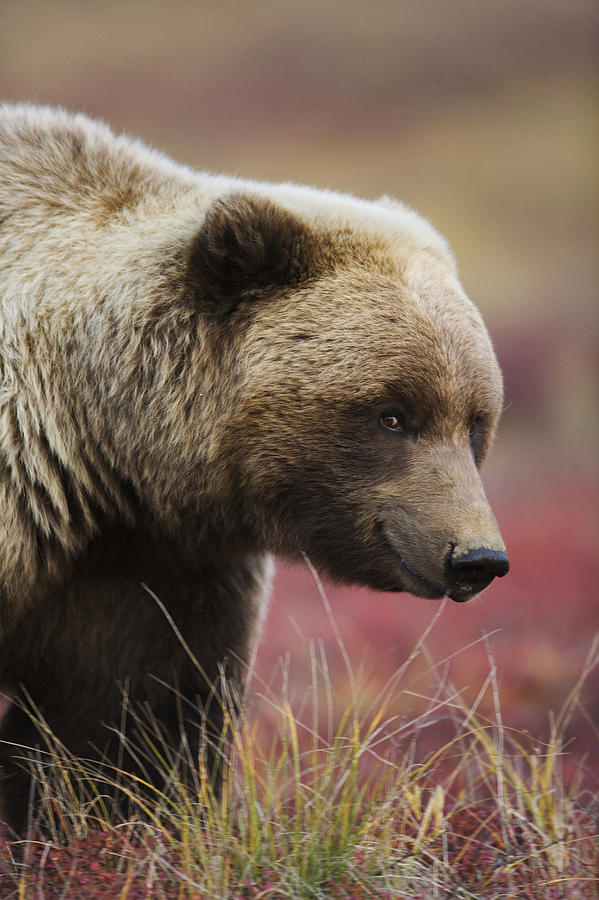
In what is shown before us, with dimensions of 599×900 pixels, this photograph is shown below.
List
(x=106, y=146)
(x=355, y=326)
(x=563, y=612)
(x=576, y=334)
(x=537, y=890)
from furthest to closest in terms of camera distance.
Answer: (x=576, y=334), (x=563, y=612), (x=106, y=146), (x=355, y=326), (x=537, y=890)

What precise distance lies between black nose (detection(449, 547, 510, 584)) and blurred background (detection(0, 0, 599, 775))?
9076 mm

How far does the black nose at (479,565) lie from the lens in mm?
3080

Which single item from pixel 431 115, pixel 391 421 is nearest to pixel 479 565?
pixel 391 421

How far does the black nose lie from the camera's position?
121 inches

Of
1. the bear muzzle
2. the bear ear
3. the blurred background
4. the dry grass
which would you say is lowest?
the dry grass

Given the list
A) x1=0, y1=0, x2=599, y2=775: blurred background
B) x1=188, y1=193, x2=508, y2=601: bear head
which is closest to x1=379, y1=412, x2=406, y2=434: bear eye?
x1=188, y1=193, x2=508, y2=601: bear head

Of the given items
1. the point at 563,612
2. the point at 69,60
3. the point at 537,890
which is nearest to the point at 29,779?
the point at 537,890

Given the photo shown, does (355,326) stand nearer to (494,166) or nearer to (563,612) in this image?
(563,612)

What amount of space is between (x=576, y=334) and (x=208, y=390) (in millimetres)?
12421

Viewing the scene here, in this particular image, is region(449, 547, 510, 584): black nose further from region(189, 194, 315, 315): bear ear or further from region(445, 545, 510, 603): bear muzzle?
region(189, 194, 315, 315): bear ear

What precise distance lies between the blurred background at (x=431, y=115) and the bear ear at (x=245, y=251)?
9.04m

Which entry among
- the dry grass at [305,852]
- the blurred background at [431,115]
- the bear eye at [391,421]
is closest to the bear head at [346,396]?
the bear eye at [391,421]

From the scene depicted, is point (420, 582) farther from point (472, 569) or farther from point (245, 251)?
point (245, 251)

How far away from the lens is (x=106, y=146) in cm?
378
